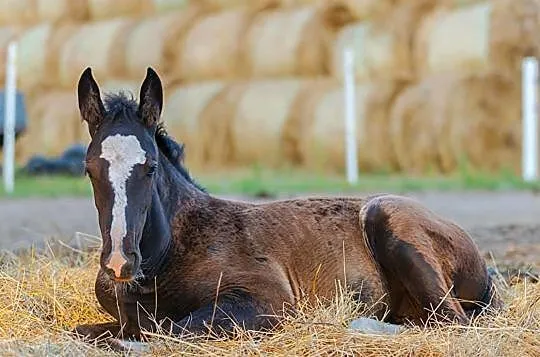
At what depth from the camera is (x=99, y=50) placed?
68.2 feet

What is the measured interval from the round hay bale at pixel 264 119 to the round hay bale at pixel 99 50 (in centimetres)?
291

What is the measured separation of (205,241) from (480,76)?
1008cm

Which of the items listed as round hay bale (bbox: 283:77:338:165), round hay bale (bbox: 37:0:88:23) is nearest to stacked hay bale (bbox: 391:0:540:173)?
round hay bale (bbox: 283:77:338:165)

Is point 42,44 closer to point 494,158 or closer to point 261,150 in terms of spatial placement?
point 261,150

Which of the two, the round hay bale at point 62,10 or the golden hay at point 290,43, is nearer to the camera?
the golden hay at point 290,43

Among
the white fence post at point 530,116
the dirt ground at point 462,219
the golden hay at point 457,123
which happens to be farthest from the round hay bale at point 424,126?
the dirt ground at point 462,219

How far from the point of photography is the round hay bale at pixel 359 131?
53.8 feet

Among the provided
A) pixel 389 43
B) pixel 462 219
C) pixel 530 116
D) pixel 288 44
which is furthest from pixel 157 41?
pixel 462 219

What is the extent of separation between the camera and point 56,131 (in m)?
20.9

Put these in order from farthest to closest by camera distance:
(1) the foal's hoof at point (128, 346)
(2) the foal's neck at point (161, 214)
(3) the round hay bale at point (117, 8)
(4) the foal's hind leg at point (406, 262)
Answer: (3) the round hay bale at point (117, 8)
(4) the foal's hind leg at point (406, 262)
(2) the foal's neck at point (161, 214)
(1) the foal's hoof at point (128, 346)

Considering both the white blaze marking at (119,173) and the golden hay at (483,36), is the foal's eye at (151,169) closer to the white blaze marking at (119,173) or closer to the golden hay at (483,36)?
the white blaze marking at (119,173)

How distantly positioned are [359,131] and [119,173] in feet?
37.1

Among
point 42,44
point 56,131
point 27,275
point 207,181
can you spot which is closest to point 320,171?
point 207,181

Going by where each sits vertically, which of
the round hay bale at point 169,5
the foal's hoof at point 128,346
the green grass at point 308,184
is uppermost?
the round hay bale at point 169,5
